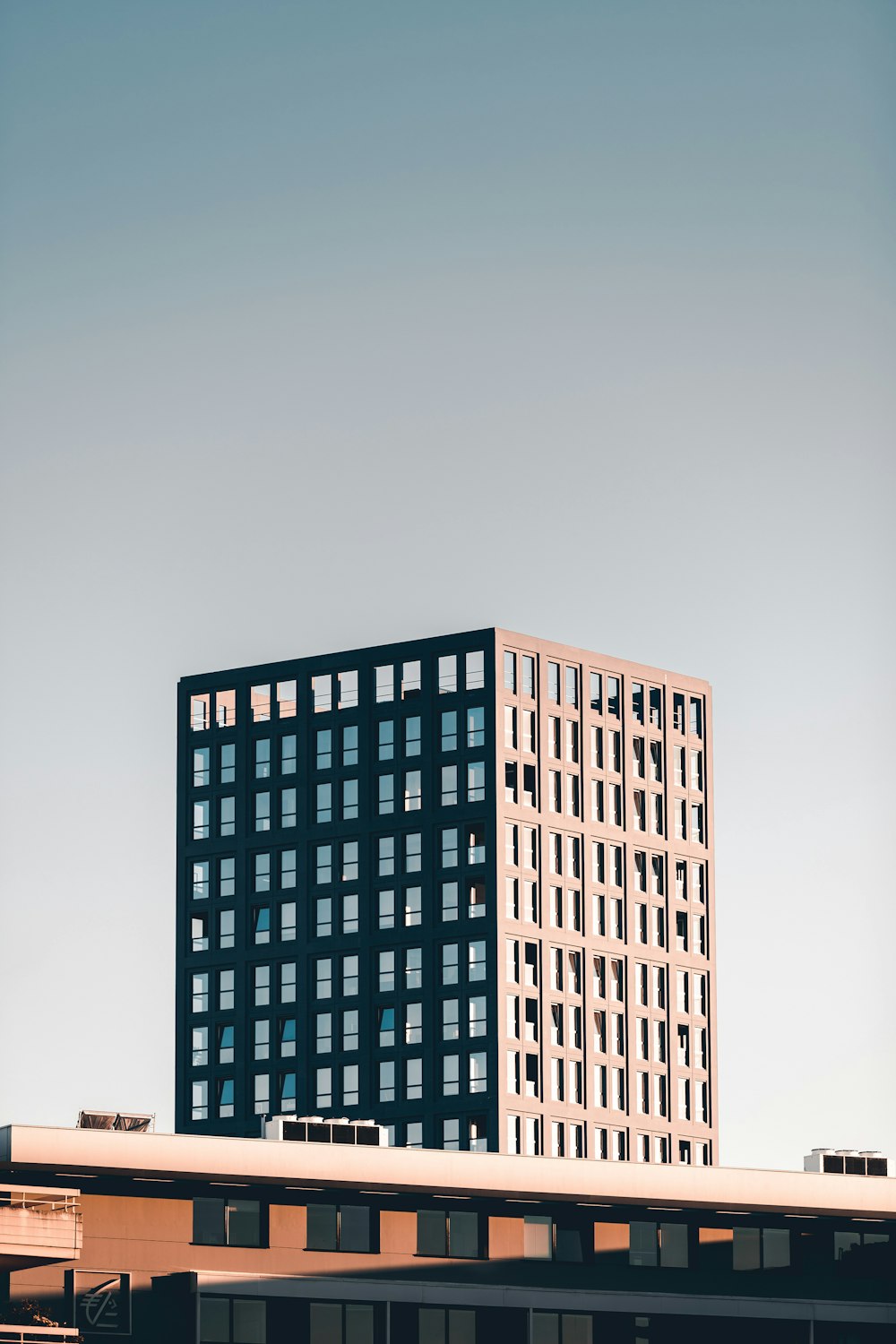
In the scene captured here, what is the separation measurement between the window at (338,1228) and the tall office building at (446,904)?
7546cm

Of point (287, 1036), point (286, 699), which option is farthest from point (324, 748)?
point (287, 1036)

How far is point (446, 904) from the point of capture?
18225 centimetres

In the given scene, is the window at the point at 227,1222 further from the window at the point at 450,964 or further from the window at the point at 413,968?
the window at the point at 413,968

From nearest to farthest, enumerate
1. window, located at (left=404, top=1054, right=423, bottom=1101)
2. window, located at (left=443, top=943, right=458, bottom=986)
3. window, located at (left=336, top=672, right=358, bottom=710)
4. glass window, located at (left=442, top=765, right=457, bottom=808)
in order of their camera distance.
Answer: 1. window, located at (left=404, top=1054, right=423, bottom=1101)
2. window, located at (left=443, top=943, right=458, bottom=986)
3. glass window, located at (left=442, top=765, right=457, bottom=808)
4. window, located at (left=336, top=672, right=358, bottom=710)

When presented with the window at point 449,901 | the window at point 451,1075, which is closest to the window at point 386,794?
the window at point 449,901

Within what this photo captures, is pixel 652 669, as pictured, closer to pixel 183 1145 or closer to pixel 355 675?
→ pixel 355 675

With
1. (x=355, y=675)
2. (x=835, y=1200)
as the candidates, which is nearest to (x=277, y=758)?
(x=355, y=675)

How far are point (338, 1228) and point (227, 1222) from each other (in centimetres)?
397

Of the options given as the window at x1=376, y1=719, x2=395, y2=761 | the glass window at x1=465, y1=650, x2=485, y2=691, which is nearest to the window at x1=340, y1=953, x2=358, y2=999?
the window at x1=376, y1=719, x2=395, y2=761

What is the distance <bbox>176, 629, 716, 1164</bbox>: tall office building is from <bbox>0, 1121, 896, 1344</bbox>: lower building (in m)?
69.6

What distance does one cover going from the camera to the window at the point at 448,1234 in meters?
99.8

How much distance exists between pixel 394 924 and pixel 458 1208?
82800 mm

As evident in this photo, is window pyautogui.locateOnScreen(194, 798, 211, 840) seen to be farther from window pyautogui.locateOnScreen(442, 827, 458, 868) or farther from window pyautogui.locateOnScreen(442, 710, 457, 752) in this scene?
window pyautogui.locateOnScreen(442, 710, 457, 752)

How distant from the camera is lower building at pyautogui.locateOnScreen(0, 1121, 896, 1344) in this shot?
3686 inches
